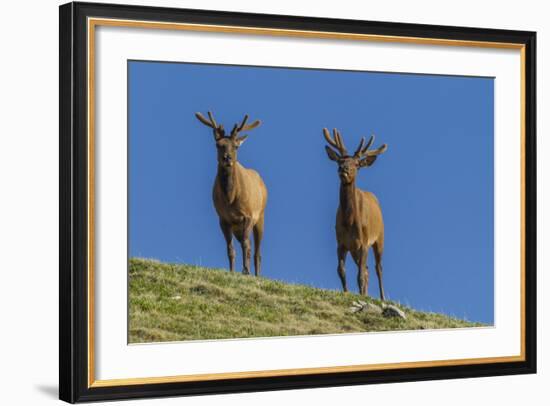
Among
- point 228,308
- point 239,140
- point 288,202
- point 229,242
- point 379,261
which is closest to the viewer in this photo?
point 228,308

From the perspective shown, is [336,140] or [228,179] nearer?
[228,179]

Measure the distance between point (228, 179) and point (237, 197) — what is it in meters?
0.16

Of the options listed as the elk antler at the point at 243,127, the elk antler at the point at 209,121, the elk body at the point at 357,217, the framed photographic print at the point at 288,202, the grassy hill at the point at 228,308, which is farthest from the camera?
the elk body at the point at 357,217

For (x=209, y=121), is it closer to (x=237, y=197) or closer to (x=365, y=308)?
(x=237, y=197)

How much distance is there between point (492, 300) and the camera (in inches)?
404

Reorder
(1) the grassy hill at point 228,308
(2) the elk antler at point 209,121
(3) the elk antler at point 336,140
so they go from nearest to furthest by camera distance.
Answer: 1. (1) the grassy hill at point 228,308
2. (2) the elk antler at point 209,121
3. (3) the elk antler at point 336,140

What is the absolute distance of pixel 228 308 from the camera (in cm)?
925

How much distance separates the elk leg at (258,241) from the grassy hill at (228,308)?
4.2 inches

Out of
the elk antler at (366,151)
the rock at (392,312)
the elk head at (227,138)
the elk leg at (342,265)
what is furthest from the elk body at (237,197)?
the rock at (392,312)

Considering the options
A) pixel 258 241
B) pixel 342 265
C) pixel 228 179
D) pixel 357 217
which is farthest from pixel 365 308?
pixel 228 179

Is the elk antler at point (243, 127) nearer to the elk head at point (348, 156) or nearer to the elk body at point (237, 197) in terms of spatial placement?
the elk body at point (237, 197)

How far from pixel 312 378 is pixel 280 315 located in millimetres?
549

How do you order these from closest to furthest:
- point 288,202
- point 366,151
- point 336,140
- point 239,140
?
point 239,140, point 288,202, point 336,140, point 366,151

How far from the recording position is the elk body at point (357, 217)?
9.77m
